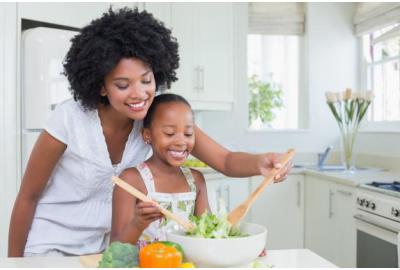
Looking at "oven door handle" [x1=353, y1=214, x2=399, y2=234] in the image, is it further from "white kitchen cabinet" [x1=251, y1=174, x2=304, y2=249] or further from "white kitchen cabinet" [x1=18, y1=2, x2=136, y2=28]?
"white kitchen cabinet" [x1=18, y1=2, x2=136, y2=28]

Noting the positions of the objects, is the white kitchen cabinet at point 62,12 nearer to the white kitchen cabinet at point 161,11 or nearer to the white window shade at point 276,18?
the white kitchen cabinet at point 161,11

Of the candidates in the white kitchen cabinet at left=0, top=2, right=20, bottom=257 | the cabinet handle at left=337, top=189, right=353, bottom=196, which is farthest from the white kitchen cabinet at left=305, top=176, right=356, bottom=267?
the white kitchen cabinet at left=0, top=2, right=20, bottom=257

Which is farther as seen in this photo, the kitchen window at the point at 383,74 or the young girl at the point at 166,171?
the kitchen window at the point at 383,74

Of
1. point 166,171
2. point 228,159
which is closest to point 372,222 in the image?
point 228,159

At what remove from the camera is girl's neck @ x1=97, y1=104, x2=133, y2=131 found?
1.45 m

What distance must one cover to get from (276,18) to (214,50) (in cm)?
86

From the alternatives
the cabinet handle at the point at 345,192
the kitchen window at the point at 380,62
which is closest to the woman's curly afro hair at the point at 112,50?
the cabinet handle at the point at 345,192

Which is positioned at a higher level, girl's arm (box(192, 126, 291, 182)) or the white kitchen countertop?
girl's arm (box(192, 126, 291, 182))

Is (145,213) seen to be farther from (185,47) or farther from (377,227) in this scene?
(185,47)

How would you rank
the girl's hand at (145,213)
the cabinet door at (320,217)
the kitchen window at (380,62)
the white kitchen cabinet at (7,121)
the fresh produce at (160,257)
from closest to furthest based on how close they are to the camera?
1. the fresh produce at (160,257)
2. the girl's hand at (145,213)
3. the white kitchen cabinet at (7,121)
4. the cabinet door at (320,217)
5. the kitchen window at (380,62)

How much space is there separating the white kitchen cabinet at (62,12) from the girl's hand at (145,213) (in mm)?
1980

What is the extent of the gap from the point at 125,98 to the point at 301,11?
3152 millimetres

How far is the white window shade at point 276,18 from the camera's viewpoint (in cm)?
405

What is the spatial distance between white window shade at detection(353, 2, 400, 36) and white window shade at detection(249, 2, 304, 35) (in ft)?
1.50
